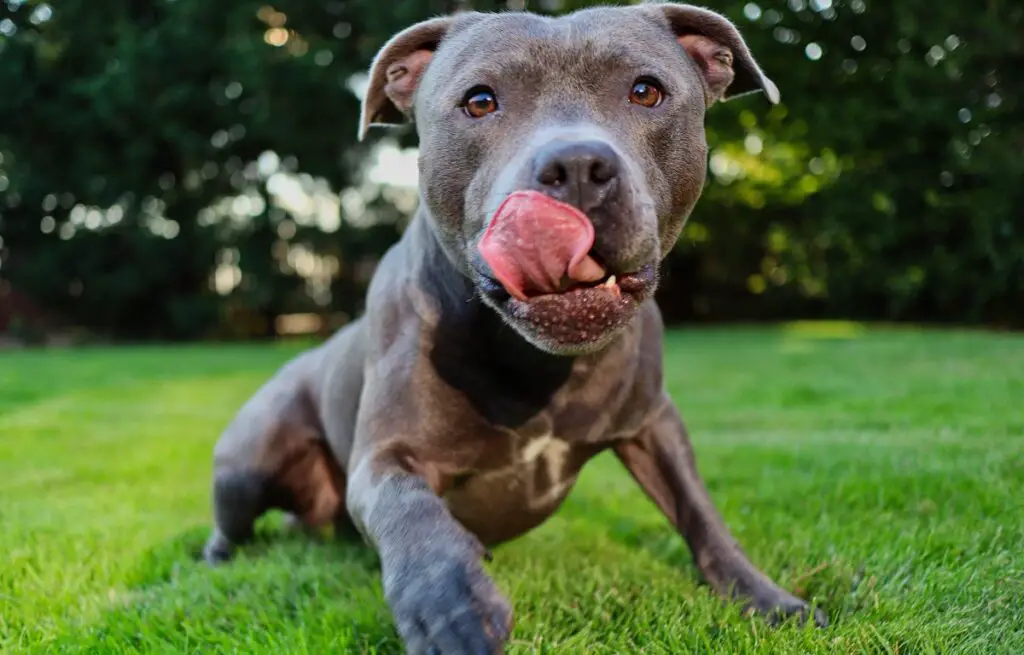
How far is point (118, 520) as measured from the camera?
3941 mm

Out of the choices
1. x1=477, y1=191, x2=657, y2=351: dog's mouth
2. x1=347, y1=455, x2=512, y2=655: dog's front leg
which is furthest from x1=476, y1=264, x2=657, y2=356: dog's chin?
x1=347, y1=455, x2=512, y2=655: dog's front leg

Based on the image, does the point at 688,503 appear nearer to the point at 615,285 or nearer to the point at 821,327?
the point at 615,285

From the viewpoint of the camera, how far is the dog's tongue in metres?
2.00

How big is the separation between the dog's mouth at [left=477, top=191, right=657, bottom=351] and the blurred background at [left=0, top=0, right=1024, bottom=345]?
1557 cm

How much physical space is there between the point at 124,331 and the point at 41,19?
761 cm

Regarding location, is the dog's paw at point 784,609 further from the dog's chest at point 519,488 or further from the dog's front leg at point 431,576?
the dog's front leg at point 431,576

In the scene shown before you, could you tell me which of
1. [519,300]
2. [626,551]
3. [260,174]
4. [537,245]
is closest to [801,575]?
[626,551]

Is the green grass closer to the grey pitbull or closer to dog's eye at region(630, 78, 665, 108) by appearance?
the grey pitbull

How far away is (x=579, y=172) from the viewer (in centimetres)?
202

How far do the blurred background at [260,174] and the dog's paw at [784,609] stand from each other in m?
15.3

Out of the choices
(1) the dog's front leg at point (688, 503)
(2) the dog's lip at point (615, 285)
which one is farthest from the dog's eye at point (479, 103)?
(1) the dog's front leg at point (688, 503)

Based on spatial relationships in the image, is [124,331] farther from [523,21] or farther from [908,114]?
[523,21]

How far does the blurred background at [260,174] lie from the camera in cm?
1683

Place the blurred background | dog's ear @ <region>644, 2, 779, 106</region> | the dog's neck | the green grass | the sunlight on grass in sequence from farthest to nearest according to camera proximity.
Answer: the sunlight on grass, the blurred background, dog's ear @ <region>644, 2, 779, 106</region>, the dog's neck, the green grass
